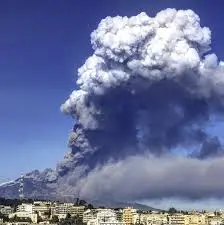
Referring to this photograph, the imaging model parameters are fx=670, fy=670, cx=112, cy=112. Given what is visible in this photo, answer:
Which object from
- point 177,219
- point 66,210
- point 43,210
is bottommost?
point 177,219

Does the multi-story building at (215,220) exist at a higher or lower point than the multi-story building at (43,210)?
lower

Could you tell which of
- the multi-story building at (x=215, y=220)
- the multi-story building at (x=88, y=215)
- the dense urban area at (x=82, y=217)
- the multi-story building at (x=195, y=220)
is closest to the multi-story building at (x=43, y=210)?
the dense urban area at (x=82, y=217)

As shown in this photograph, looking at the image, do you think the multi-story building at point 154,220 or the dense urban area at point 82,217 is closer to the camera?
the dense urban area at point 82,217

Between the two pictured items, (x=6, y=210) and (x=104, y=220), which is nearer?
(x=104, y=220)

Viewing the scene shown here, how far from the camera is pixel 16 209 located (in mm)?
100750

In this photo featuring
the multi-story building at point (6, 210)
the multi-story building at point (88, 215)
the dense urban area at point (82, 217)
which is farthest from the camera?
the multi-story building at point (6, 210)

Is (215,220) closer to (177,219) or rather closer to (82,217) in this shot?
(177,219)

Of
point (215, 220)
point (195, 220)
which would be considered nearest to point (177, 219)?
point (195, 220)

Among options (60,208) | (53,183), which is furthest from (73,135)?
(53,183)

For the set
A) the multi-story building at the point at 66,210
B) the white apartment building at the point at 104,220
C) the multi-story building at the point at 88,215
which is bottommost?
the white apartment building at the point at 104,220

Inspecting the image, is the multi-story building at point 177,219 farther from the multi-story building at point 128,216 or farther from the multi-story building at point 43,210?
the multi-story building at point 43,210

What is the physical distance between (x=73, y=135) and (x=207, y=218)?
2601 centimetres

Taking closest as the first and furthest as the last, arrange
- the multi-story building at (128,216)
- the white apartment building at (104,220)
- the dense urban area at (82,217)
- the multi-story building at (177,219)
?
the white apartment building at (104,220)
the dense urban area at (82,217)
the multi-story building at (177,219)
the multi-story building at (128,216)

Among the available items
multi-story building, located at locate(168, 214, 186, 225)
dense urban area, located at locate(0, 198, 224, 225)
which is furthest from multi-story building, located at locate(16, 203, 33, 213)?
multi-story building, located at locate(168, 214, 186, 225)
